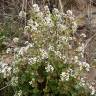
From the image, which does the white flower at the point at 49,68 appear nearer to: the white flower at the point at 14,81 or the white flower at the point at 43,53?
the white flower at the point at 43,53

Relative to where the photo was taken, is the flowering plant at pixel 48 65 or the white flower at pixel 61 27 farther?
the white flower at pixel 61 27

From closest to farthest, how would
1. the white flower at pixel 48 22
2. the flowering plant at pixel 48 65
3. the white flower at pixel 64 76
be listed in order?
1. the white flower at pixel 64 76
2. the flowering plant at pixel 48 65
3. the white flower at pixel 48 22

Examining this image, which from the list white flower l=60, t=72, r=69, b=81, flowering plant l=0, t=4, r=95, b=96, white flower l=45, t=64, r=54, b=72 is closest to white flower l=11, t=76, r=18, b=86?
flowering plant l=0, t=4, r=95, b=96

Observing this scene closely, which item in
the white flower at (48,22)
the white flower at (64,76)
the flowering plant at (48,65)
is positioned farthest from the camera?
the white flower at (48,22)

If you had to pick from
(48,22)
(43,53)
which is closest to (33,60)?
(43,53)

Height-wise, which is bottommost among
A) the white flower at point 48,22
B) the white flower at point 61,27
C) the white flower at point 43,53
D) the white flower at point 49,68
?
the white flower at point 49,68

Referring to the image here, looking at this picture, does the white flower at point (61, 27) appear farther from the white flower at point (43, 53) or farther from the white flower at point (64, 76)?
the white flower at point (64, 76)

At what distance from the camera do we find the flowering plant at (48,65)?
2.98m

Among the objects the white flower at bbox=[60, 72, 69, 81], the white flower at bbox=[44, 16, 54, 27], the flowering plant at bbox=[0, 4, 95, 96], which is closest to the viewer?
the white flower at bbox=[60, 72, 69, 81]

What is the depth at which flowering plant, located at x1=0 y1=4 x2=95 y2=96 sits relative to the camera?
2.98m

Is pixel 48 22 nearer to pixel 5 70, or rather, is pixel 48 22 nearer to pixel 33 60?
pixel 33 60

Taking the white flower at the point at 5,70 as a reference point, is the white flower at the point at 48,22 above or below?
above

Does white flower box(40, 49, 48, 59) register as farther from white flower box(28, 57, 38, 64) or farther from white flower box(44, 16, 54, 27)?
white flower box(44, 16, 54, 27)

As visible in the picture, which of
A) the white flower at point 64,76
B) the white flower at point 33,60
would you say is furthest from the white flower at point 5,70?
the white flower at point 64,76
